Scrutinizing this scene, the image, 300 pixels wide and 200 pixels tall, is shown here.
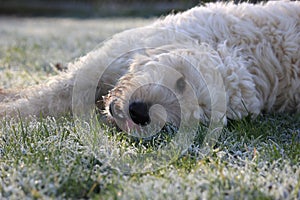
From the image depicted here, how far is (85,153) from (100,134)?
0.33 m

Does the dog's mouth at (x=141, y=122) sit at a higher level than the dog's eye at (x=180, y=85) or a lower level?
lower

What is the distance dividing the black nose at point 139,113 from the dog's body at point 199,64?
0.07 m

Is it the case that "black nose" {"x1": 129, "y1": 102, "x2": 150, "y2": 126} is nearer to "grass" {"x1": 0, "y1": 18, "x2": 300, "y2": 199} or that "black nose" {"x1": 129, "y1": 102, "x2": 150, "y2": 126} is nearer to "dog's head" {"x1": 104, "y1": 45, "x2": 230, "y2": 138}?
"dog's head" {"x1": 104, "y1": 45, "x2": 230, "y2": 138}

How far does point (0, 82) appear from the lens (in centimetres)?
543

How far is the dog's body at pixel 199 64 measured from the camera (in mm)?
3436

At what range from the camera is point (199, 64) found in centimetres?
348

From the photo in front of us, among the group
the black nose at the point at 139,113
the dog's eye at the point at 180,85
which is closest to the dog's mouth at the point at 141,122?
the black nose at the point at 139,113

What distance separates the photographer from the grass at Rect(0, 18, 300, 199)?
7.47 ft

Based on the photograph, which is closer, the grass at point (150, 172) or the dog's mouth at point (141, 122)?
the grass at point (150, 172)

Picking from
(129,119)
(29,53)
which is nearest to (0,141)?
(129,119)

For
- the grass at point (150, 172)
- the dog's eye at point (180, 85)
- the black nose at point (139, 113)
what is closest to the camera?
the grass at point (150, 172)

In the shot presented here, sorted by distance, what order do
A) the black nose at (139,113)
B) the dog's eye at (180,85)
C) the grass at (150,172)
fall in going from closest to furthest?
1. the grass at (150,172)
2. the black nose at (139,113)
3. the dog's eye at (180,85)

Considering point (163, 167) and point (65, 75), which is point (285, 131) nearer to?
point (163, 167)

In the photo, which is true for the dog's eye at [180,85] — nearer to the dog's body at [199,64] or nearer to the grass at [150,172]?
the dog's body at [199,64]
